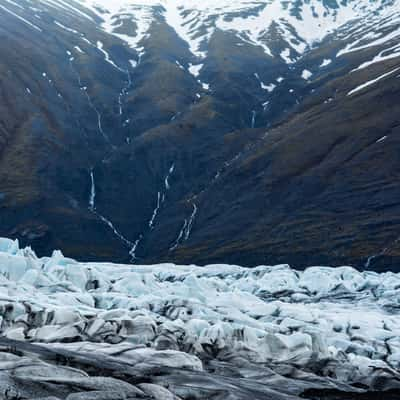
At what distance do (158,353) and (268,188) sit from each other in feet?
501

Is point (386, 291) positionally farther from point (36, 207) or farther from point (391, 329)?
point (36, 207)

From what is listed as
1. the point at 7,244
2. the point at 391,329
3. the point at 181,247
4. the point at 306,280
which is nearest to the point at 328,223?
the point at 181,247

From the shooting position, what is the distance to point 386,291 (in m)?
92.2

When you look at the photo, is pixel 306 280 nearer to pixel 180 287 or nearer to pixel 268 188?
pixel 180 287

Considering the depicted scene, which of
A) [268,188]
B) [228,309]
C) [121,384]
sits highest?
[268,188]

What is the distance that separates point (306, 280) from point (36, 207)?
4590 inches

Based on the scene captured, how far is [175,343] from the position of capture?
48.9 meters

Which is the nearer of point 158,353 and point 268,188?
point 158,353

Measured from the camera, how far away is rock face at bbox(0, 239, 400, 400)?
3288 centimetres

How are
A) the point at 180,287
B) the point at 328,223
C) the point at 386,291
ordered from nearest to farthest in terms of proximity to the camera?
the point at 180,287 < the point at 386,291 < the point at 328,223

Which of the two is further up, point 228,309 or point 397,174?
point 397,174

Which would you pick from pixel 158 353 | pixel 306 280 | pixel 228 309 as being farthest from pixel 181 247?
pixel 158 353

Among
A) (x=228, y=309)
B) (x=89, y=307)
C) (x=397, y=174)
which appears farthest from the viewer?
(x=397, y=174)

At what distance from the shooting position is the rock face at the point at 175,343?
3288cm
